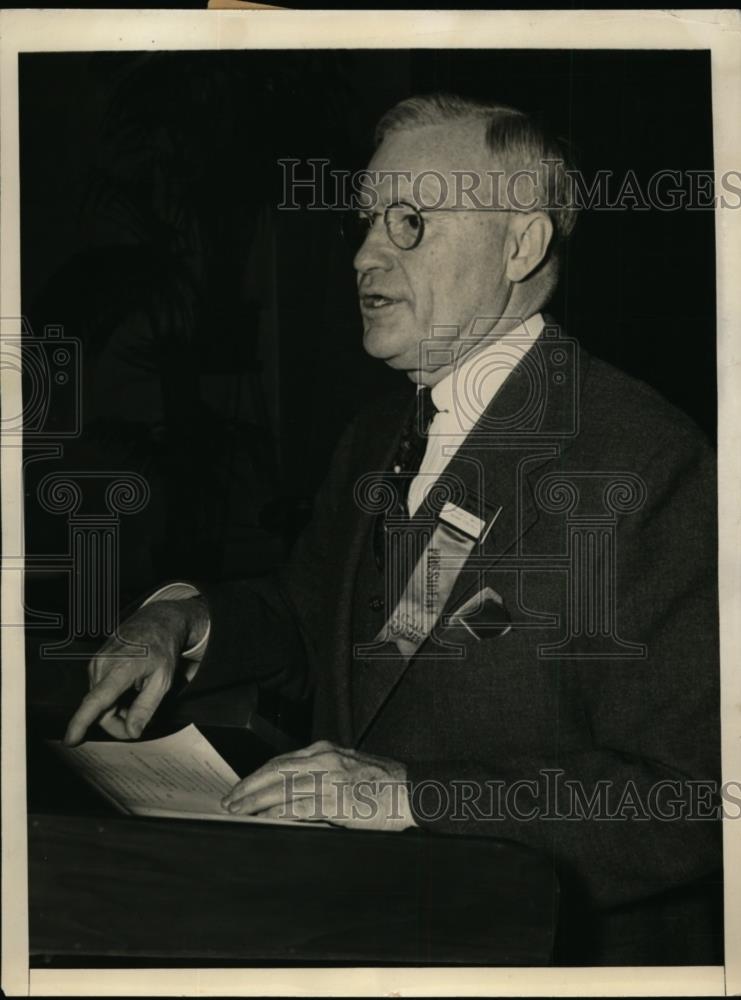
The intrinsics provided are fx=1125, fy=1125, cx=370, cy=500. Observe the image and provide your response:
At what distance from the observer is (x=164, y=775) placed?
1887mm

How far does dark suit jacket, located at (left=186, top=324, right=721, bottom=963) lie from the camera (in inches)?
81.5

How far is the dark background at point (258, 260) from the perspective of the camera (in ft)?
7.07

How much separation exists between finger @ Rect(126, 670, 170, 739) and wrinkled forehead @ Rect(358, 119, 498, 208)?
1.01 meters

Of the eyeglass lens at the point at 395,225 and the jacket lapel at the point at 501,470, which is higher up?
the eyeglass lens at the point at 395,225

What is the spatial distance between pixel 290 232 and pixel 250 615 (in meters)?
0.74

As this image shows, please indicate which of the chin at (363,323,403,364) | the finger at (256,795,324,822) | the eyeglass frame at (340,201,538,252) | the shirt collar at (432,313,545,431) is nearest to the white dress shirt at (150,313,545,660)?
the shirt collar at (432,313,545,431)

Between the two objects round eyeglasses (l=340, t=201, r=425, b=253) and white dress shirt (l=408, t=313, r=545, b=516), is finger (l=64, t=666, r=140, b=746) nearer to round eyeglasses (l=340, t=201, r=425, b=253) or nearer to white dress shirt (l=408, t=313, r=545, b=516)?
white dress shirt (l=408, t=313, r=545, b=516)

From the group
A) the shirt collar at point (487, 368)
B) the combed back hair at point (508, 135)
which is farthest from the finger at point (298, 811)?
the combed back hair at point (508, 135)

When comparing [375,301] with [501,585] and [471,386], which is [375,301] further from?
[501,585]

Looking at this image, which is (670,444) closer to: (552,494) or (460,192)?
(552,494)

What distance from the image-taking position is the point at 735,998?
2205 mm

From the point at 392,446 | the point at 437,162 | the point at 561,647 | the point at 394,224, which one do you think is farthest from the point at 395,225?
the point at 561,647

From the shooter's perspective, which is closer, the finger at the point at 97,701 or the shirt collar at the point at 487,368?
the finger at the point at 97,701

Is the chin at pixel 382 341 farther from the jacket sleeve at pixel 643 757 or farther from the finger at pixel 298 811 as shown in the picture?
the finger at pixel 298 811
